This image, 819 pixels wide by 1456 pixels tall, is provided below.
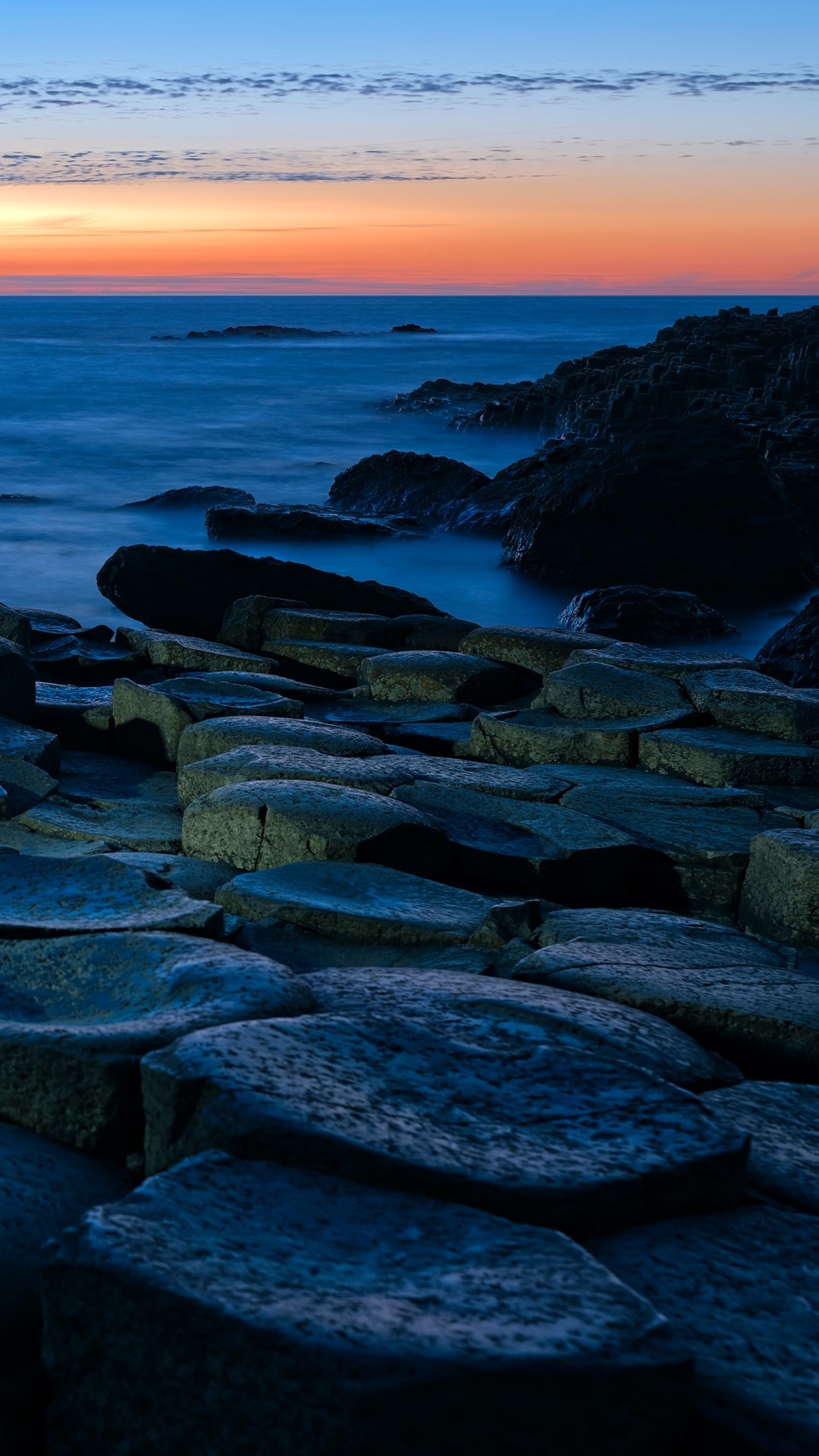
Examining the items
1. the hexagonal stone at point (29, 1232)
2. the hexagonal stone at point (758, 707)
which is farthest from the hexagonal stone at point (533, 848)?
the hexagonal stone at point (29, 1232)

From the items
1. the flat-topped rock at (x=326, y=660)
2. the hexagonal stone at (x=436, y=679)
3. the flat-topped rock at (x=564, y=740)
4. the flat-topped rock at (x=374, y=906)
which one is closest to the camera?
the flat-topped rock at (x=374, y=906)

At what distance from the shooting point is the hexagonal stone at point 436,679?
5473 mm

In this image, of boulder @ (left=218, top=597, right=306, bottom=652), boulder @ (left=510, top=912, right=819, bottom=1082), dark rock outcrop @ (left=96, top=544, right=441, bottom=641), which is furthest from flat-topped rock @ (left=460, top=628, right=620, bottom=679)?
boulder @ (left=510, top=912, right=819, bottom=1082)

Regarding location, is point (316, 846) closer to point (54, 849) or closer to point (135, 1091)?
point (54, 849)

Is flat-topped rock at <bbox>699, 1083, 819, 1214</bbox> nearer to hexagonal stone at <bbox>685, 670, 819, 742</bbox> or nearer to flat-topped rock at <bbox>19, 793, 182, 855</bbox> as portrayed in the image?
flat-topped rock at <bbox>19, 793, 182, 855</bbox>

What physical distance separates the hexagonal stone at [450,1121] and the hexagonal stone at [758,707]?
9.25 feet

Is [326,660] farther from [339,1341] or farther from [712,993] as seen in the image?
[339,1341]

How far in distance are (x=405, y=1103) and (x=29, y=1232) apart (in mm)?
521

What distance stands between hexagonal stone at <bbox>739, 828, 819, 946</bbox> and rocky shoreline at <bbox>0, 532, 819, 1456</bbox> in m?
0.01

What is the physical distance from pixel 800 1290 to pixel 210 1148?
759mm

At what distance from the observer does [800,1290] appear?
5.25 ft

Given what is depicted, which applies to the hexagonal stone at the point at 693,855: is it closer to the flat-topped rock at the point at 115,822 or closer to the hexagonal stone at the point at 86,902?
the flat-topped rock at the point at 115,822

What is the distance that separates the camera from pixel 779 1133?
2.01 meters

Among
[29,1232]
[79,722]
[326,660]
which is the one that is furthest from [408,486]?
[29,1232]
